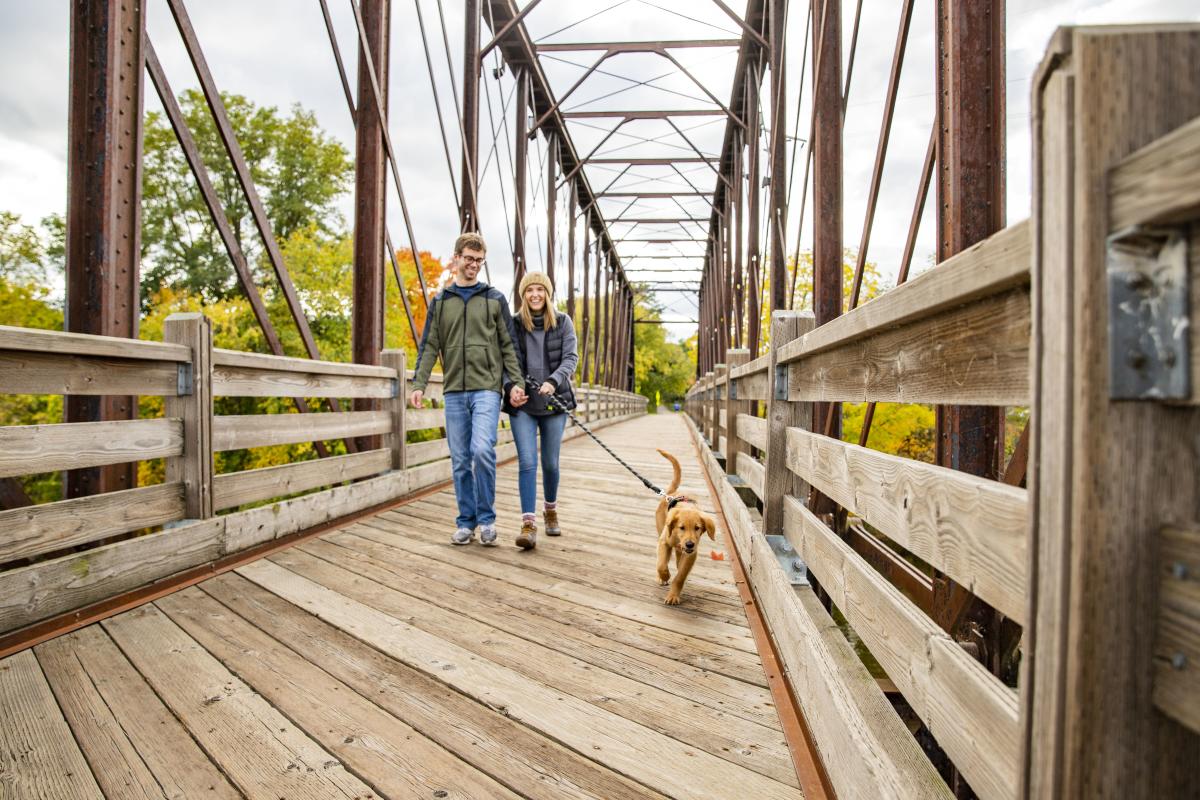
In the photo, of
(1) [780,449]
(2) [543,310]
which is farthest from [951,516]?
(2) [543,310]

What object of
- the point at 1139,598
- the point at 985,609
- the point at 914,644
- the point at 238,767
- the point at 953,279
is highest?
the point at 953,279

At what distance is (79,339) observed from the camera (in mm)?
2396

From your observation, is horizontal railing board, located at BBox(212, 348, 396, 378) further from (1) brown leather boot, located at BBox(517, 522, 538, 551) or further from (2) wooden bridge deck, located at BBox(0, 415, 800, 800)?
(1) brown leather boot, located at BBox(517, 522, 538, 551)

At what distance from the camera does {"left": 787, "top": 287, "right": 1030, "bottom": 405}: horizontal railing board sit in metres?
0.93

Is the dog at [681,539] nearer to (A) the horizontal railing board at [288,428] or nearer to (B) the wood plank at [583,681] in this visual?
(B) the wood plank at [583,681]

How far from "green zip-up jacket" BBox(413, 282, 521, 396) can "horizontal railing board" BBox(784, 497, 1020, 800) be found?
2375 millimetres

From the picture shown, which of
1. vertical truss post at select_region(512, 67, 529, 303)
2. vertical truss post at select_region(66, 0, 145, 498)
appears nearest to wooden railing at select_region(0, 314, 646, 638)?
vertical truss post at select_region(66, 0, 145, 498)

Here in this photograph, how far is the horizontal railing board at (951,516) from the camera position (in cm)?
86

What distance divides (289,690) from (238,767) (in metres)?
0.38

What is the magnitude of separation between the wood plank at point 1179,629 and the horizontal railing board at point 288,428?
314 centimetres

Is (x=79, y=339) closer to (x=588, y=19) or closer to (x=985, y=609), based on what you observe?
(x=985, y=609)

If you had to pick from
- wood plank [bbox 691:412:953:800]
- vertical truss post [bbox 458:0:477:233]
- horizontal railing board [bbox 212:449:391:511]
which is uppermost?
vertical truss post [bbox 458:0:477:233]

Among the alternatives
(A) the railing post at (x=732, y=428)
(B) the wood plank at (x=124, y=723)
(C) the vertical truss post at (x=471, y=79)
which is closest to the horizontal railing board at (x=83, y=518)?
(B) the wood plank at (x=124, y=723)

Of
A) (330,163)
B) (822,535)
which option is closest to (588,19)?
(822,535)
